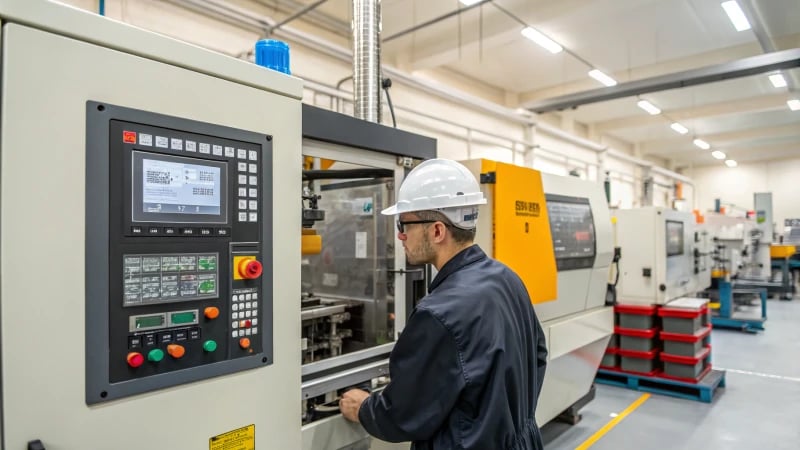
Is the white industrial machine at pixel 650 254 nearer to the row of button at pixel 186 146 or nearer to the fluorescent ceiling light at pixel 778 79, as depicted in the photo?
the fluorescent ceiling light at pixel 778 79

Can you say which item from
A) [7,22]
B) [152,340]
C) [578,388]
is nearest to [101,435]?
[152,340]

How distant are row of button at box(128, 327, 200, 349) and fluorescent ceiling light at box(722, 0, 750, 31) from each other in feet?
14.9

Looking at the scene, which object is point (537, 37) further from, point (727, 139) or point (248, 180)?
point (727, 139)

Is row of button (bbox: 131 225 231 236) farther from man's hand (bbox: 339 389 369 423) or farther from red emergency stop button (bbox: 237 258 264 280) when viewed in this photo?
man's hand (bbox: 339 389 369 423)

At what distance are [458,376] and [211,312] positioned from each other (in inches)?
20.8

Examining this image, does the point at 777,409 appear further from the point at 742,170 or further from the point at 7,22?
the point at 742,170

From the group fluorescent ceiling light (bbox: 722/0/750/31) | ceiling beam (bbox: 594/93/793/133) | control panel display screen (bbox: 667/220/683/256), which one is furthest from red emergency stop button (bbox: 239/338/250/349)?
ceiling beam (bbox: 594/93/793/133)

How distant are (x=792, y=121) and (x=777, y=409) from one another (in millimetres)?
7688

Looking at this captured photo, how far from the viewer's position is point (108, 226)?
832 millimetres

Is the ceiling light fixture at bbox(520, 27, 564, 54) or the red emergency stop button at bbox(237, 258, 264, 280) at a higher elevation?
the ceiling light fixture at bbox(520, 27, 564, 54)

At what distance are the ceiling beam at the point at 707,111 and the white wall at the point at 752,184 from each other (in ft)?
16.5

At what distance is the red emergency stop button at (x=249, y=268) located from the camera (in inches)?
39.4

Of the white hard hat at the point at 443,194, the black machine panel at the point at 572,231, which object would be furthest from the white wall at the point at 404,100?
the white hard hat at the point at 443,194

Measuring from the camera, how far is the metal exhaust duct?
5.48ft
